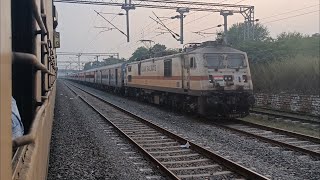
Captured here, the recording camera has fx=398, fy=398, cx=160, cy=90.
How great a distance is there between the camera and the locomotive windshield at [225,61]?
15430mm

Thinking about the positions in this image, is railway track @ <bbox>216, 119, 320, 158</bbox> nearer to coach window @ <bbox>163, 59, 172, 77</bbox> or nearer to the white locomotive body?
the white locomotive body

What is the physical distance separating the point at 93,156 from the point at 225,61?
320 inches

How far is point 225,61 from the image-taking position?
1565 cm

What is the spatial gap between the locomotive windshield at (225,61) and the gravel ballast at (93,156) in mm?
4723

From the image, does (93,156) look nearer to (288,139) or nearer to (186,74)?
(288,139)

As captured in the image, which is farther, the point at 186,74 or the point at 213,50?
the point at 186,74

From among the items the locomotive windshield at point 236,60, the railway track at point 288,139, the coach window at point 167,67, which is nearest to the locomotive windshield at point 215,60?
the locomotive windshield at point 236,60

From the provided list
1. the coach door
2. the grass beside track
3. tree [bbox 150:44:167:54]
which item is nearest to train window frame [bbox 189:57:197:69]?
the coach door

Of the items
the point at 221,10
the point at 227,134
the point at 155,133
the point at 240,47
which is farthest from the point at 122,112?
the point at 221,10

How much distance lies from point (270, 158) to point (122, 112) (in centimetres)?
1151

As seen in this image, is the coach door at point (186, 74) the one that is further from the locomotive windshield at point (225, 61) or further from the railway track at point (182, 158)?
the railway track at point (182, 158)

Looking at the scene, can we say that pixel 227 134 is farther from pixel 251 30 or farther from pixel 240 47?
pixel 251 30

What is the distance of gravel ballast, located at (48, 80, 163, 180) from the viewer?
294 inches

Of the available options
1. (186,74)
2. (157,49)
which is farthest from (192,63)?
(157,49)
